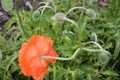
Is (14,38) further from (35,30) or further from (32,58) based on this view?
(32,58)

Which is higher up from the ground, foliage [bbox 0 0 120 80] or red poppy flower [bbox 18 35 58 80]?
red poppy flower [bbox 18 35 58 80]

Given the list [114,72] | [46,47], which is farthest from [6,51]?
[46,47]

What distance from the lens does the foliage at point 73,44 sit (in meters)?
1.95

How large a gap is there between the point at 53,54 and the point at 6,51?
76 cm

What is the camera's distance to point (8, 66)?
1983 millimetres

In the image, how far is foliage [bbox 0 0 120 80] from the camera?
6.40 ft

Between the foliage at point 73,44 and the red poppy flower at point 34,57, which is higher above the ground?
the red poppy flower at point 34,57

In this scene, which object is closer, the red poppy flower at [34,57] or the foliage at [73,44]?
the red poppy flower at [34,57]

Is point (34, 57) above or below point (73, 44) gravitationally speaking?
above

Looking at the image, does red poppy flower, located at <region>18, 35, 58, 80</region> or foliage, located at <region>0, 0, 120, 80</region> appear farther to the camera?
foliage, located at <region>0, 0, 120, 80</region>

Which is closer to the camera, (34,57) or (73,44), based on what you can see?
(34,57)

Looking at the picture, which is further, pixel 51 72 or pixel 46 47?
pixel 51 72

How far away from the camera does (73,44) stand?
2.02 meters

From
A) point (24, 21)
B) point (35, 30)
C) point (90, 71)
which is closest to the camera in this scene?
point (90, 71)
